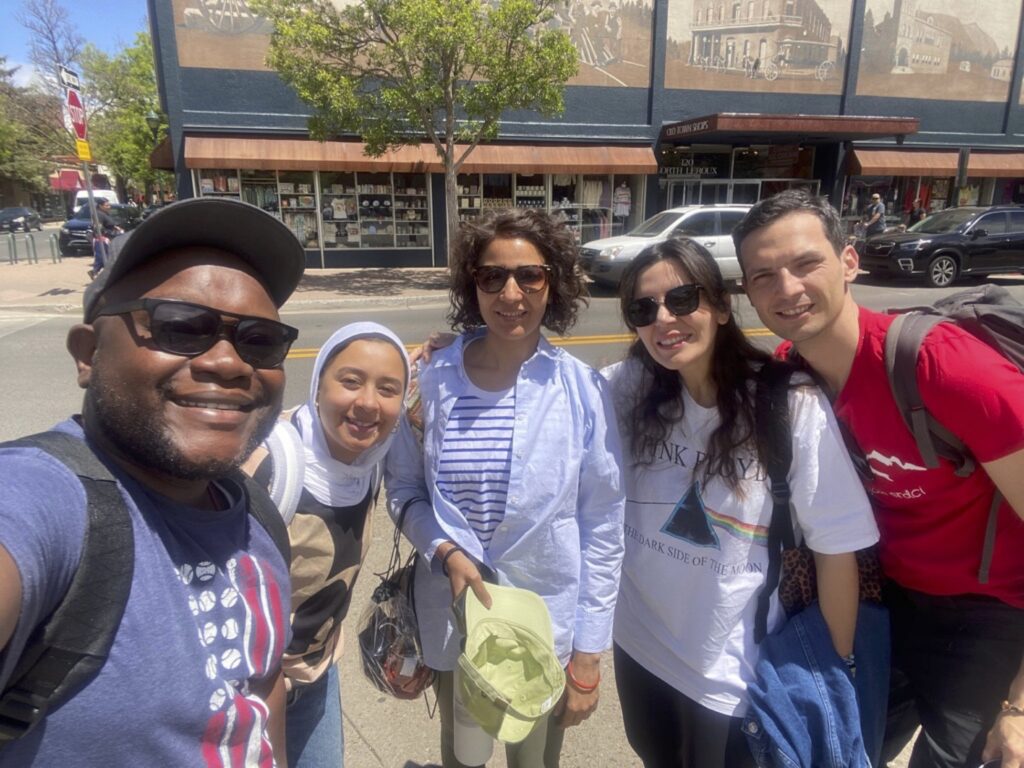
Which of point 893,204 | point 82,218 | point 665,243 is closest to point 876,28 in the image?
point 893,204

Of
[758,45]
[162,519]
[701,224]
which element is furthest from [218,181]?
[162,519]

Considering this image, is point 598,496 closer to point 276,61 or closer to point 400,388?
point 400,388

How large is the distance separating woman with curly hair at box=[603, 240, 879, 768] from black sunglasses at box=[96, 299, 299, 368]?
1013 mm

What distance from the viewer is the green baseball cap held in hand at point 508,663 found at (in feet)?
5.01

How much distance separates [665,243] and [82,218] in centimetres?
2676

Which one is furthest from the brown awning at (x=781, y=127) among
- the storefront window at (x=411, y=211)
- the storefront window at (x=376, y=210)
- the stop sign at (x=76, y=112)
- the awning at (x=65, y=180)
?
the awning at (x=65, y=180)

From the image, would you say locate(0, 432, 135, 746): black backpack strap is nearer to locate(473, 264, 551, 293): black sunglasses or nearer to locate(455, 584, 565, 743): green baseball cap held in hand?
locate(455, 584, 565, 743): green baseball cap held in hand

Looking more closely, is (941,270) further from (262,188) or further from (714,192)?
(262,188)

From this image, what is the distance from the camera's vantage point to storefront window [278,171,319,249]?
16953 mm

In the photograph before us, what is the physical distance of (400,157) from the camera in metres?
16.5

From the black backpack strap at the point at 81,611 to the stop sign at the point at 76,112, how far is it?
11.9 m

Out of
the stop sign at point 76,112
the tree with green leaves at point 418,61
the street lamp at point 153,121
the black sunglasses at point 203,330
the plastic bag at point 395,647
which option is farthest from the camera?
the street lamp at point 153,121

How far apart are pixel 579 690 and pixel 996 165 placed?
2633 centimetres

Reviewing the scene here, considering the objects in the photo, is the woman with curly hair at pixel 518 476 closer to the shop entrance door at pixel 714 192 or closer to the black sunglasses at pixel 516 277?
the black sunglasses at pixel 516 277
